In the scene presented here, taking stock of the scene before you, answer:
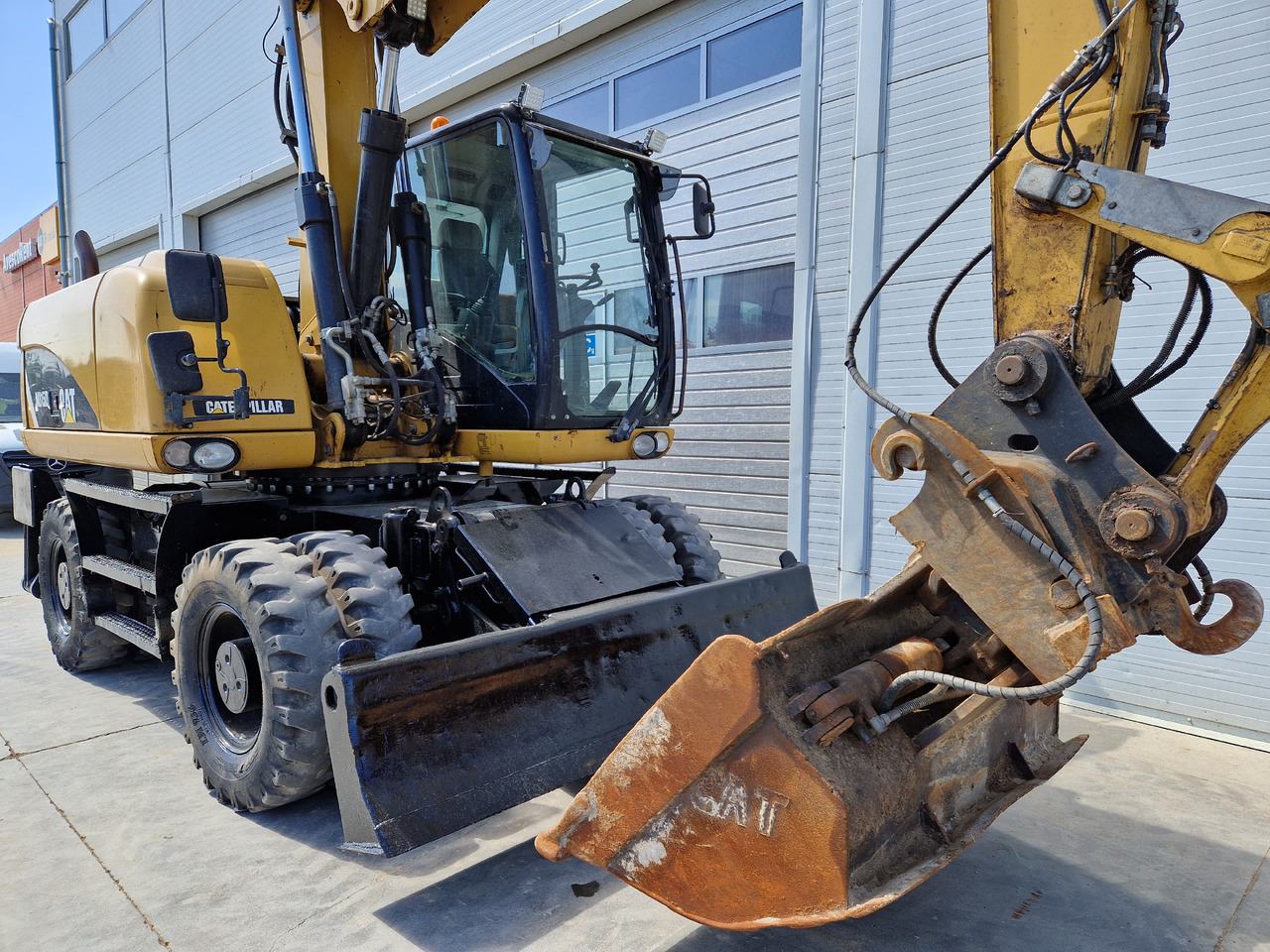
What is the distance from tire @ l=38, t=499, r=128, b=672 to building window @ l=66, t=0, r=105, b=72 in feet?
49.6

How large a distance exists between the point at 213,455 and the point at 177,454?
143mm

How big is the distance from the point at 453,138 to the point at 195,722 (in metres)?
2.90

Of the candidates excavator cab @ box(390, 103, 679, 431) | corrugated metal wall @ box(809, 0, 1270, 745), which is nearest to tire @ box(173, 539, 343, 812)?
excavator cab @ box(390, 103, 679, 431)

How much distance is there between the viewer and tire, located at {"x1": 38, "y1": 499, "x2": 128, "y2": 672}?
5.02m

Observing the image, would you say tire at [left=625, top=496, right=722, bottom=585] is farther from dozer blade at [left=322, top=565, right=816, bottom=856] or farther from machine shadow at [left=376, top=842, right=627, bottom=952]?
machine shadow at [left=376, top=842, right=627, bottom=952]

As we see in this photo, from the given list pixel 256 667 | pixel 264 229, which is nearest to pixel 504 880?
pixel 256 667

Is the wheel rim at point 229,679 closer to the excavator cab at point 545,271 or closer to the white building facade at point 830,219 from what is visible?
the excavator cab at point 545,271

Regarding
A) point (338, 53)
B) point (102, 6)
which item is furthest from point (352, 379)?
point (102, 6)

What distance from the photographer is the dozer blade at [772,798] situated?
1.97 metres

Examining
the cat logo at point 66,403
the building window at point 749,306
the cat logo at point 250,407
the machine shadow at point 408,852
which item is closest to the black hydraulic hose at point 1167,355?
the machine shadow at point 408,852

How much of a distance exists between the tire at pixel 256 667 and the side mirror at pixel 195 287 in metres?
1.00

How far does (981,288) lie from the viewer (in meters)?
5.04

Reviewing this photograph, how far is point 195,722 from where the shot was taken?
358cm

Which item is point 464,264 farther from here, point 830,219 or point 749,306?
point 749,306
